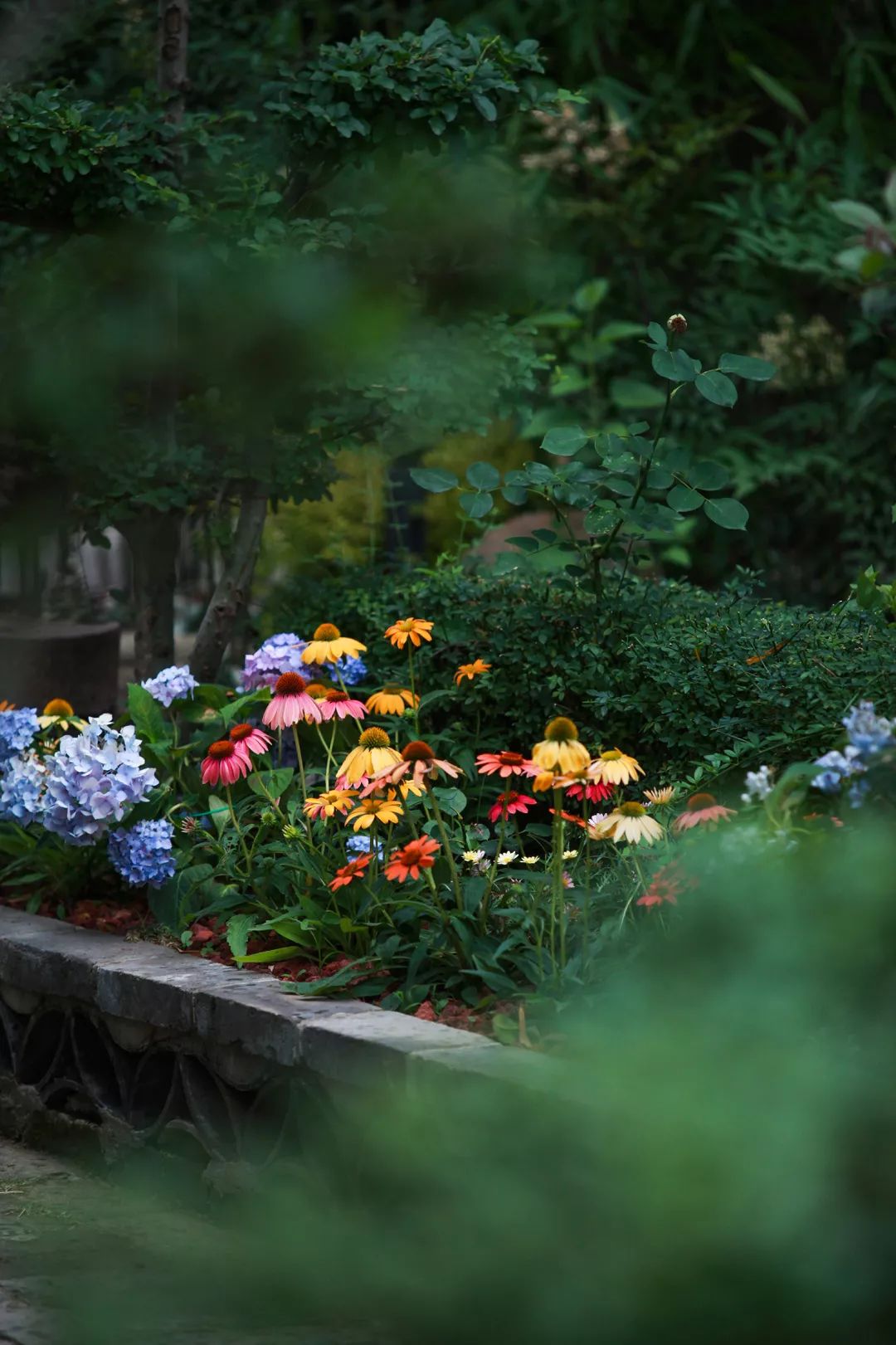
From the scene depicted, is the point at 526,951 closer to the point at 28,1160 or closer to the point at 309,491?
the point at 28,1160

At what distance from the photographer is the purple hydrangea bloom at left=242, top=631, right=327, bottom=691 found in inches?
160

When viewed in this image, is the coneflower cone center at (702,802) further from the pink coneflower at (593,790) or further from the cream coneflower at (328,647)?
the cream coneflower at (328,647)

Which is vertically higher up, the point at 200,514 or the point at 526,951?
the point at 200,514

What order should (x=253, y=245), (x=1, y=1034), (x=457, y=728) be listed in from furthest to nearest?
(x=253, y=245), (x=457, y=728), (x=1, y=1034)

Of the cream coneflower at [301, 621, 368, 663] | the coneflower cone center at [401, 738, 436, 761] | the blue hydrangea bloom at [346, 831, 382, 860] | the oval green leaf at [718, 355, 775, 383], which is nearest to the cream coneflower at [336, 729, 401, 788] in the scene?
the coneflower cone center at [401, 738, 436, 761]

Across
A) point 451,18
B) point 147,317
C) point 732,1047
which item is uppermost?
point 451,18

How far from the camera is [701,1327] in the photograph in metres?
1.39

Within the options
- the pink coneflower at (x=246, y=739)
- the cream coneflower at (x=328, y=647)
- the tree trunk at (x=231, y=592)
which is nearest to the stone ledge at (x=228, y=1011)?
the pink coneflower at (x=246, y=739)

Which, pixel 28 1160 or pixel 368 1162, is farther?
pixel 28 1160

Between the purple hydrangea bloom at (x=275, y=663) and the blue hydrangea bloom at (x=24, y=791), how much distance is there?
23.0 inches

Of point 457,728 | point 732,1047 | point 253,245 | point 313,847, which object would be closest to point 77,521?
point 253,245

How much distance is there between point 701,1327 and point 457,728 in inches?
106

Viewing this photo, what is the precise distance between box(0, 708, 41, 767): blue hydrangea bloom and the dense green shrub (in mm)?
905

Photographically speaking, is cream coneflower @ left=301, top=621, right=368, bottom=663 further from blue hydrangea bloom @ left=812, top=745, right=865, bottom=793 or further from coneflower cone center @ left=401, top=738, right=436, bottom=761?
blue hydrangea bloom @ left=812, top=745, right=865, bottom=793
